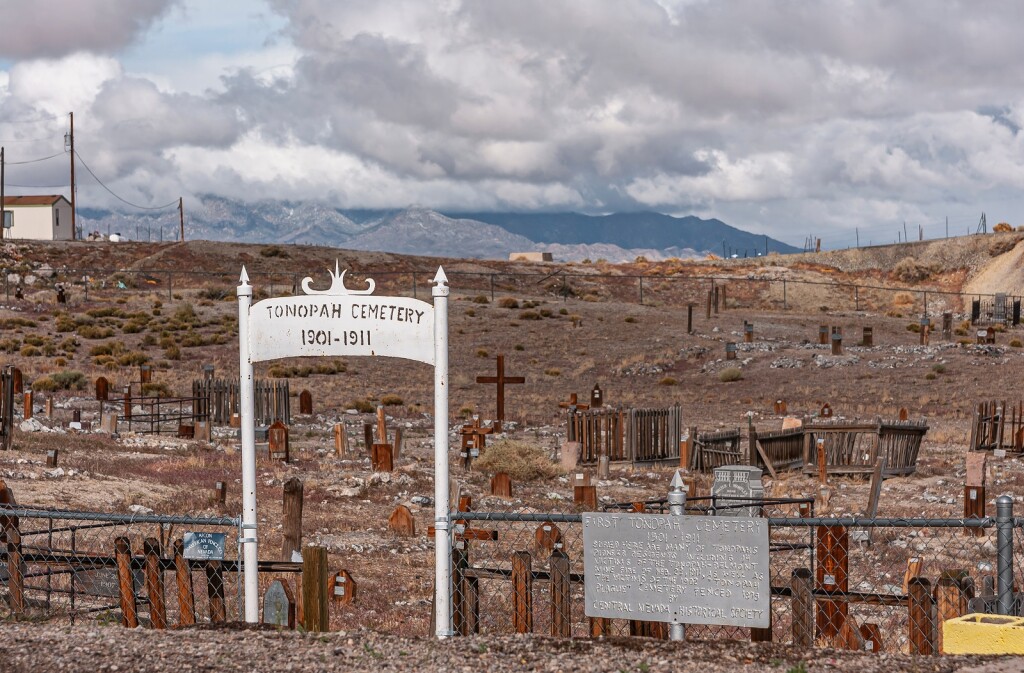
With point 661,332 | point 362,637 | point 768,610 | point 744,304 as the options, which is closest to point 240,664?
point 362,637

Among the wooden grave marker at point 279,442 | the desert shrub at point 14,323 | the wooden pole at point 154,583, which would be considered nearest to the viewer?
the wooden pole at point 154,583

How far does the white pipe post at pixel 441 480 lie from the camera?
23.7ft

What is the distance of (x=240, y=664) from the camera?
644 cm

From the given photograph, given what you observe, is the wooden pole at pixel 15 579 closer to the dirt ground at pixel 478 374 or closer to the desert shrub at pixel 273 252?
the dirt ground at pixel 478 374

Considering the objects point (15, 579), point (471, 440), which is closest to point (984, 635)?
point (15, 579)

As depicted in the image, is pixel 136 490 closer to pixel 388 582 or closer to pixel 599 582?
pixel 388 582

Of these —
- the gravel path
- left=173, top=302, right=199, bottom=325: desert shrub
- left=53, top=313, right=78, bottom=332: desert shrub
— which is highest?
left=173, top=302, right=199, bottom=325: desert shrub

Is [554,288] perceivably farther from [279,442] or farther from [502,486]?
[502,486]

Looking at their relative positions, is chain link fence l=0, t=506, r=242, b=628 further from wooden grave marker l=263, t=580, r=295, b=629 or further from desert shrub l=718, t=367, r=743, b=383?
desert shrub l=718, t=367, r=743, b=383

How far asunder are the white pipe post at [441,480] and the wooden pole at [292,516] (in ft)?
6.55

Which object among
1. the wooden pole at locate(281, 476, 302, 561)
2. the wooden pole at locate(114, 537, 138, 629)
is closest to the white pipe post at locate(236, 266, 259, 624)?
the wooden pole at locate(114, 537, 138, 629)

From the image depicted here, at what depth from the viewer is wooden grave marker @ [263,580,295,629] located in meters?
7.55

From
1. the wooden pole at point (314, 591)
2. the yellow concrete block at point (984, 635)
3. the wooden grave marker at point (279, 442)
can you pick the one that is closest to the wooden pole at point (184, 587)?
the wooden pole at point (314, 591)

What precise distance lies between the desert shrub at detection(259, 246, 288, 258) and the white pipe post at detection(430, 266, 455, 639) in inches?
2940
